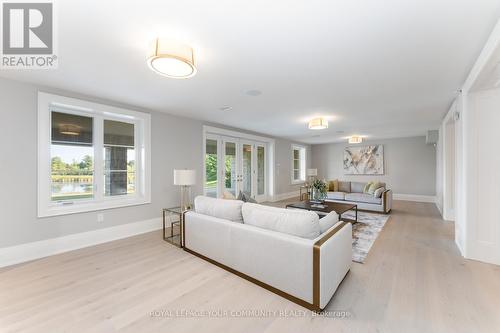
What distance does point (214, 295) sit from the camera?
217 cm

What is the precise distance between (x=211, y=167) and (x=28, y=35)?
403cm

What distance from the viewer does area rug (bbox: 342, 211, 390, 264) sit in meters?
3.18

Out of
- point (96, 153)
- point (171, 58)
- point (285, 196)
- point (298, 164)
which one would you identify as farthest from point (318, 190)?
point (298, 164)

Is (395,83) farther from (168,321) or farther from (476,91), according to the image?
(168,321)

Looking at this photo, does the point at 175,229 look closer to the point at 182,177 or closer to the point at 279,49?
→ the point at 182,177

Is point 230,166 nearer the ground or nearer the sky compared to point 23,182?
nearer the sky

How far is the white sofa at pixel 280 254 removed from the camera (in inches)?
74.7

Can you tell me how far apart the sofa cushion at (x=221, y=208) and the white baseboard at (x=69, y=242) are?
5.45ft

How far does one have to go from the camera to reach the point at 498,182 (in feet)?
9.17

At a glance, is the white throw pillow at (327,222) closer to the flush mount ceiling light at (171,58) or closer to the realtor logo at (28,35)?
the flush mount ceiling light at (171,58)

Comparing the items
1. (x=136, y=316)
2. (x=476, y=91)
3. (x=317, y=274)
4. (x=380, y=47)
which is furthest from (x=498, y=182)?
(x=136, y=316)

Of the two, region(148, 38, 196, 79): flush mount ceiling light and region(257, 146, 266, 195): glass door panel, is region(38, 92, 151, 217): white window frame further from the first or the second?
region(257, 146, 266, 195): glass door panel

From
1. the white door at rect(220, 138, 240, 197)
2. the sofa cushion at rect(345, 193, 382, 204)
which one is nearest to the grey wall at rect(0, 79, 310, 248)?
the white door at rect(220, 138, 240, 197)

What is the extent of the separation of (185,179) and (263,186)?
4.23 metres
